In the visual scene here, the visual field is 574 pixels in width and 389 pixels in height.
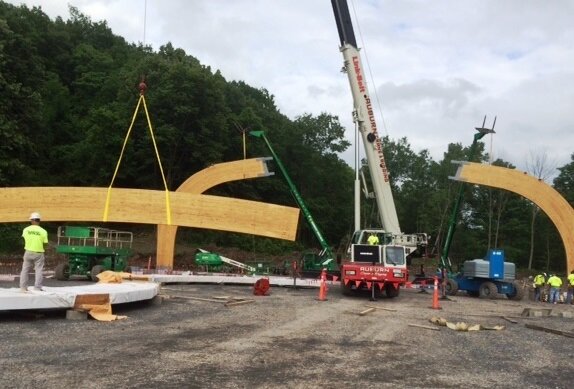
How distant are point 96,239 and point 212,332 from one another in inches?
482

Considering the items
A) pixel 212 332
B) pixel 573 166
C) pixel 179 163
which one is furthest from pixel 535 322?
pixel 573 166

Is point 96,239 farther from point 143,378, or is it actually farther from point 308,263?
point 143,378

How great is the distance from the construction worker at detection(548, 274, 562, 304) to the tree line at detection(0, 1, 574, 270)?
9.11m

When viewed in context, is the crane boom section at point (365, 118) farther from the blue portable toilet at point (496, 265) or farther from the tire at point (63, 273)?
the tire at point (63, 273)

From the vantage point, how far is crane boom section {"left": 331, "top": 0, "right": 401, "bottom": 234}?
2122cm

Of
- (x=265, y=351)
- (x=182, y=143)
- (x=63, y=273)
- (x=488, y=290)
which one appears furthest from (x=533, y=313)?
(x=182, y=143)

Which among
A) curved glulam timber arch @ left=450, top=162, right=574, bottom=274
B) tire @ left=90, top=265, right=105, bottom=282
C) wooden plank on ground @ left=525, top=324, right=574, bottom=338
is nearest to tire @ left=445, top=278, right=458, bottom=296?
curved glulam timber arch @ left=450, top=162, right=574, bottom=274

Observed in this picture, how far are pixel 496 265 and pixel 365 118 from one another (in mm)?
7852

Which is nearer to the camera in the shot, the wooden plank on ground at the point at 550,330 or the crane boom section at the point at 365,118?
the wooden plank on ground at the point at 550,330

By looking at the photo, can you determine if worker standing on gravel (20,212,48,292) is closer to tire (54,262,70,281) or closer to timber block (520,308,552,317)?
tire (54,262,70,281)

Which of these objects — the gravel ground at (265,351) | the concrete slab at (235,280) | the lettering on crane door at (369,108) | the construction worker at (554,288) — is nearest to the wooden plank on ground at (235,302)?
the gravel ground at (265,351)

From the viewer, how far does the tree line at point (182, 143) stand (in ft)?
133

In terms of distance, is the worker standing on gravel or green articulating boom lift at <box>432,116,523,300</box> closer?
the worker standing on gravel

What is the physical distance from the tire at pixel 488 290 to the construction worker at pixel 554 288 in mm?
2360
